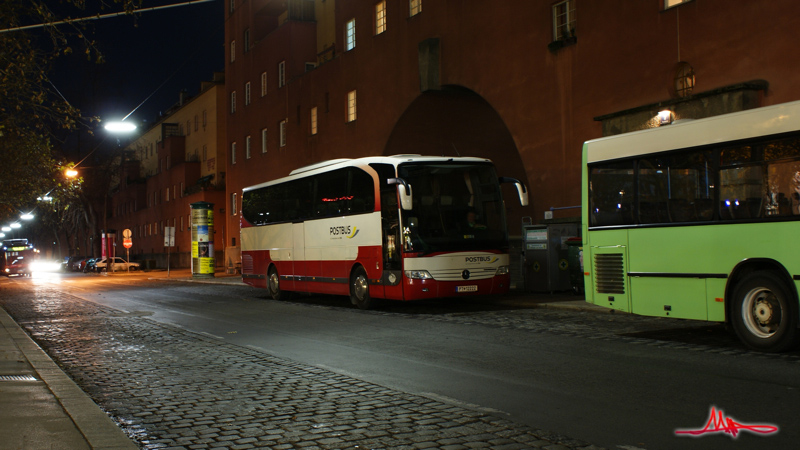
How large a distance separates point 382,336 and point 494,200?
591cm

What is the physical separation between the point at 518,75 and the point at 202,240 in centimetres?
2423

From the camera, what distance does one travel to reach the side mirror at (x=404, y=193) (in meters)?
15.5

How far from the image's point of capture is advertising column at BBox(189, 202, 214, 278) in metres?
41.2

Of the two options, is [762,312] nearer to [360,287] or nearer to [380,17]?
[360,287]

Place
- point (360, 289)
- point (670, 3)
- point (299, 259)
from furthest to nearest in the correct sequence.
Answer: point (299, 259) < point (360, 289) < point (670, 3)

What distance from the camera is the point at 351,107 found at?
33.0 m

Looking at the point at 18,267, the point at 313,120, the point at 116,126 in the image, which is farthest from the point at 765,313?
the point at 18,267

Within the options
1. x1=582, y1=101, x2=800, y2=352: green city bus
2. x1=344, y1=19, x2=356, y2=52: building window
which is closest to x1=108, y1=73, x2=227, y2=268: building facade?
x1=344, y1=19, x2=356, y2=52: building window

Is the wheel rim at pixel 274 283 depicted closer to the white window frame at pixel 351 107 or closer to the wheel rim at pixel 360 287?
the wheel rim at pixel 360 287

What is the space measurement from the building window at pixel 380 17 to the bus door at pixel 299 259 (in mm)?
11898

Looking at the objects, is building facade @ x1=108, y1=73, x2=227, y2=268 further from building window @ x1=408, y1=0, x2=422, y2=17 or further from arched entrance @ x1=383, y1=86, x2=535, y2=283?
building window @ x1=408, y1=0, x2=422, y2=17

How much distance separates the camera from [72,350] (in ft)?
37.8

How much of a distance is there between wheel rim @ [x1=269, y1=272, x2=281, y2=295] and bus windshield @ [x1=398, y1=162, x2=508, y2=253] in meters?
7.75

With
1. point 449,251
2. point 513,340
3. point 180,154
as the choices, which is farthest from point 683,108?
point 180,154
